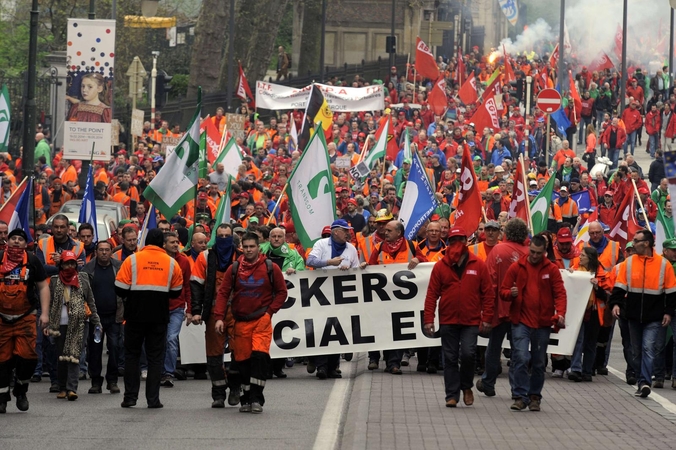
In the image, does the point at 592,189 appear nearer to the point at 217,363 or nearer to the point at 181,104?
the point at 217,363

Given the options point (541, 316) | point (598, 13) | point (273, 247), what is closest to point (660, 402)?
point (541, 316)

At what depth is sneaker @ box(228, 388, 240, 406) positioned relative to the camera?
1283 centimetres

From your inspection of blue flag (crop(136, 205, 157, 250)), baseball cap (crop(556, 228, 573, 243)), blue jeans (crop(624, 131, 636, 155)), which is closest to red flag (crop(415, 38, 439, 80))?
blue jeans (crop(624, 131, 636, 155))

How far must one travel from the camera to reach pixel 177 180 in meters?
16.3

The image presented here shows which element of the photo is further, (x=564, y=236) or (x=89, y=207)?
(x=89, y=207)

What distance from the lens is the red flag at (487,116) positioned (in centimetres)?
3559

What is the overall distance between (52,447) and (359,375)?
5.30 m

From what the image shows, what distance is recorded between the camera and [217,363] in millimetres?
12727

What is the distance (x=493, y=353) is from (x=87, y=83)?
42.9 ft

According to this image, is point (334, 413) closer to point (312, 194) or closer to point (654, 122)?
point (312, 194)

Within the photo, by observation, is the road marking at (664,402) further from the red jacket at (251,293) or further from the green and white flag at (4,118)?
the green and white flag at (4,118)

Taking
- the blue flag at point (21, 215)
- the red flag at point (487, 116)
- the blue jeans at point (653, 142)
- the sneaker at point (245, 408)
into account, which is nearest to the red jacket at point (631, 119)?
the blue jeans at point (653, 142)

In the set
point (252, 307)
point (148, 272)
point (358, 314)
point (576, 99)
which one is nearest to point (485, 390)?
point (358, 314)

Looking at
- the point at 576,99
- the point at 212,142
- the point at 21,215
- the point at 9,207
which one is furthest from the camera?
the point at 576,99
